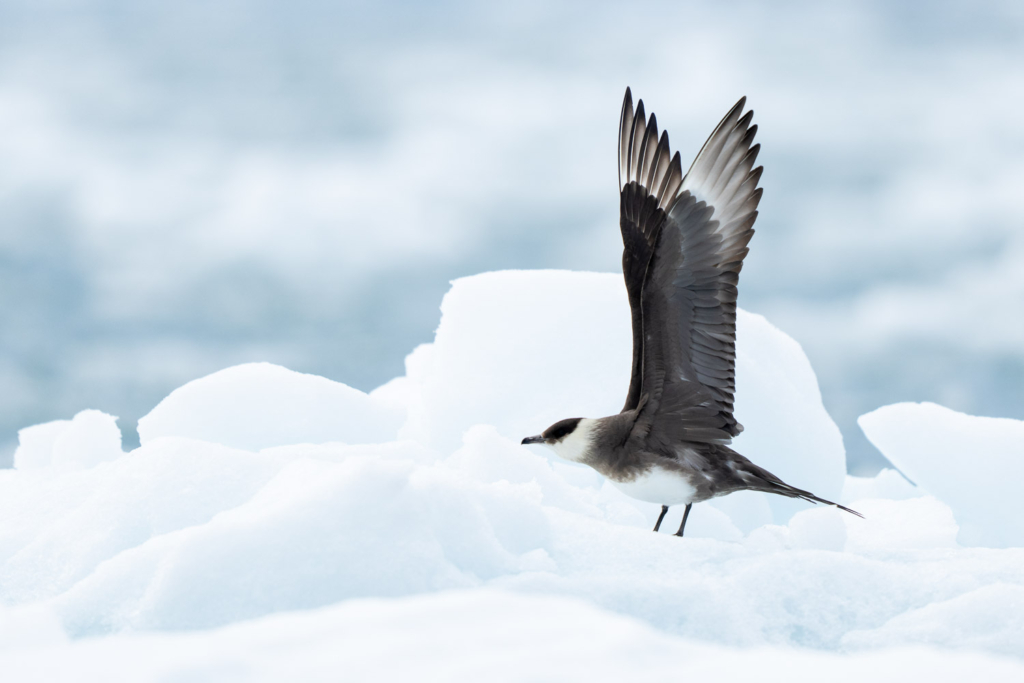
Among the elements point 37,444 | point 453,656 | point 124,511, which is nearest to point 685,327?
point 453,656

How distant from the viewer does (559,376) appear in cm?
652

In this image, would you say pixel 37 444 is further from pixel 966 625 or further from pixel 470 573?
pixel 966 625

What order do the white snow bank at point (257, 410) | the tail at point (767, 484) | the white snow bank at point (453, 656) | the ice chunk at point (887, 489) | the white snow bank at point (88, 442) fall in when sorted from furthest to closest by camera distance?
the ice chunk at point (887, 489) → the white snow bank at point (88, 442) → the white snow bank at point (257, 410) → the tail at point (767, 484) → the white snow bank at point (453, 656)

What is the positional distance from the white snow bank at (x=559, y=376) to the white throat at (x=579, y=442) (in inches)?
68.6

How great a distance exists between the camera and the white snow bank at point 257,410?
6.66 meters

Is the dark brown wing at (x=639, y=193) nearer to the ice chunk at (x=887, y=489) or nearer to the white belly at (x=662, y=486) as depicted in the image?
the white belly at (x=662, y=486)

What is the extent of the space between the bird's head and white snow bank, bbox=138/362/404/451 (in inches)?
109

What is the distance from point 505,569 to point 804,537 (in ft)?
6.33

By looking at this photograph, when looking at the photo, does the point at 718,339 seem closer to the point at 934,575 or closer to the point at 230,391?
the point at 934,575

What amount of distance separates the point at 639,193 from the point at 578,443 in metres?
1.38

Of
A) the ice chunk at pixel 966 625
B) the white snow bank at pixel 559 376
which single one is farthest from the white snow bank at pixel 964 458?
the ice chunk at pixel 966 625

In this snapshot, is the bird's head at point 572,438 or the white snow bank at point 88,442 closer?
the bird's head at point 572,438

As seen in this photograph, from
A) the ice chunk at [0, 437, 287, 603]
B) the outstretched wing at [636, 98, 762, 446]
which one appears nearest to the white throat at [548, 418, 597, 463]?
the outstretched wing at [636, 98, 762, 446]

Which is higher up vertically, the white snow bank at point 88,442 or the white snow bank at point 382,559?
the white snow bank at point 382,559
